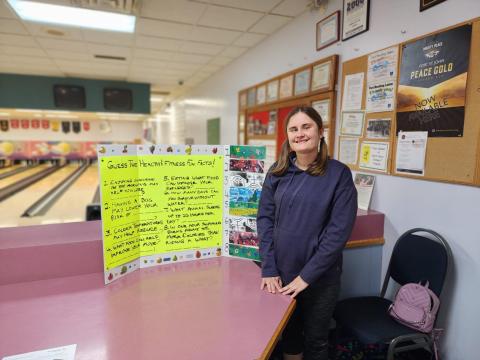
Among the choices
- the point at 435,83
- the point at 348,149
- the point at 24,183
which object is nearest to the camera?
the point at 435,83

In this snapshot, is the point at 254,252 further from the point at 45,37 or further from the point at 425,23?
the point at 45,37

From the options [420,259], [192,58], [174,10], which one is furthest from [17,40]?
[420,259]

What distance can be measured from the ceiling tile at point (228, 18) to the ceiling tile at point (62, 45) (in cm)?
173

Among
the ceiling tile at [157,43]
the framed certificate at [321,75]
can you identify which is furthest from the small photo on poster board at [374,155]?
the ceiling tile at [157,43]

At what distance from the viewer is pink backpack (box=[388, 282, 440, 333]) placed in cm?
151

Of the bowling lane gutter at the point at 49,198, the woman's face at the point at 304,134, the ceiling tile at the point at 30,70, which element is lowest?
the bowling lane gutter at the point at 49,198

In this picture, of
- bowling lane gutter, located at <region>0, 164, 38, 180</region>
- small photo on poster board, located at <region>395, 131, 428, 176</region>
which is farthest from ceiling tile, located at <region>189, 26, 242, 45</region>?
bowling lane gutter, located at <region>0, 164, 38, 180</region>

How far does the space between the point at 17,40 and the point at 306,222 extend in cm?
412

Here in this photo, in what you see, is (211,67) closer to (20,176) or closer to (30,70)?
(30,70)

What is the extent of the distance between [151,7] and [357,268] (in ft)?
8.92

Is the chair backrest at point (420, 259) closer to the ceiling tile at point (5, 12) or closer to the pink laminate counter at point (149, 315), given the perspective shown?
the pink laminate counter at point (149, 315)

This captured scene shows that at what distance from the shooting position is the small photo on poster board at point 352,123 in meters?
2.20

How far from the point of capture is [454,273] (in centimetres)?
162

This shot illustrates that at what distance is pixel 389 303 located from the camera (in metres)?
1.79
